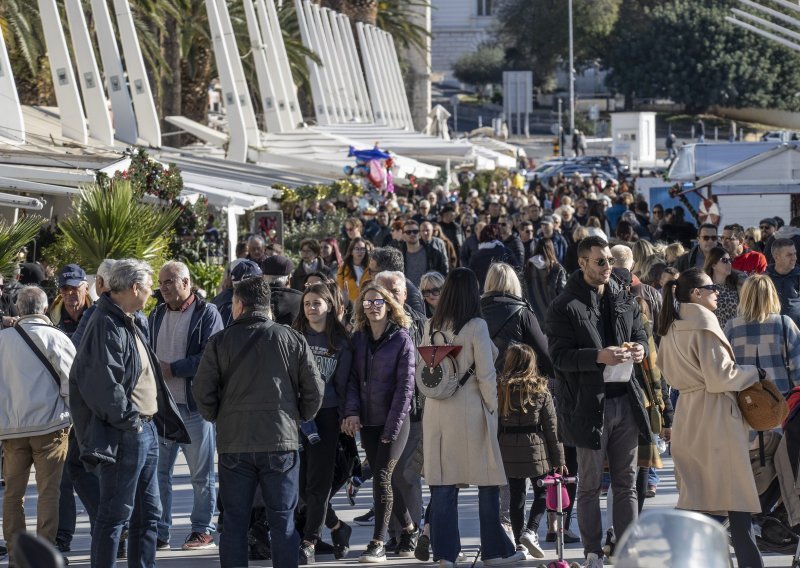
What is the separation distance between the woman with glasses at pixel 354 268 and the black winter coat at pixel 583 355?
661cm

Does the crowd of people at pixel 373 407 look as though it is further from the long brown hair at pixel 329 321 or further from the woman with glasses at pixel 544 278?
the woman with glasses at pixel 544 278

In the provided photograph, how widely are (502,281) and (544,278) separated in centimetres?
550

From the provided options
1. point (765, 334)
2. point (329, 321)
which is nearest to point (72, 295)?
point (329, 321)

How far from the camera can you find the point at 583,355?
26.7 feet

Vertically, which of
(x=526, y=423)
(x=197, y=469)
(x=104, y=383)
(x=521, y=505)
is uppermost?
(x=104, y=383)

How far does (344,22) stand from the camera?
5747 cm

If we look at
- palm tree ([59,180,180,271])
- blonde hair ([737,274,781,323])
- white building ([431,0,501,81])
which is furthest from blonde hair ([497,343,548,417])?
white building ([431,0,501,81])

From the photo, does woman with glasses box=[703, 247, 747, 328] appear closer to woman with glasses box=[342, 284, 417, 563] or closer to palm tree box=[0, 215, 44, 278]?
woman with glasses box=[342, 284, 417, 563]

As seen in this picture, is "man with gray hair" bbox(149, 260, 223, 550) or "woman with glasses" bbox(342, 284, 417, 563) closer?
"woman with glasses" bbox(342, 284, 417, 563)

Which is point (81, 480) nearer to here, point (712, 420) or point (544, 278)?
point (712, 420)

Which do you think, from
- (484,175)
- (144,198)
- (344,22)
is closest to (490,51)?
(344,22)

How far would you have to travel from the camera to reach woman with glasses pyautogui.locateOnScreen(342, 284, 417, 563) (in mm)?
8969

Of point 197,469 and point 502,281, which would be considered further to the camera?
point 502,281

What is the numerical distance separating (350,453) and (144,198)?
974 centimetres
